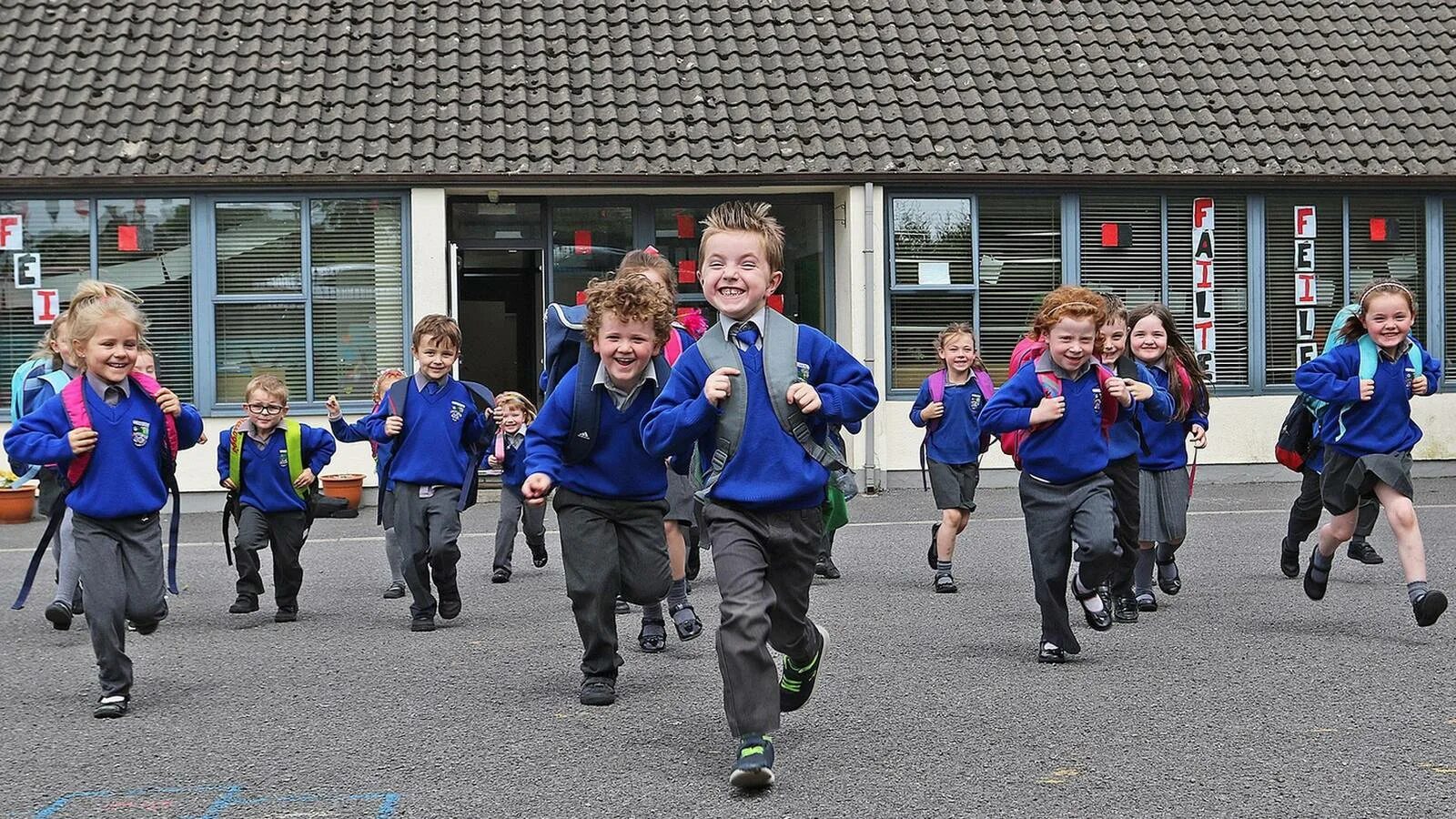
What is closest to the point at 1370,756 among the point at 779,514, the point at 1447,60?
the point at 779,514

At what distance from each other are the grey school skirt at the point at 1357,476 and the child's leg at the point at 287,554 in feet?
17.4

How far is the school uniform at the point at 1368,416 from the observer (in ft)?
27.5

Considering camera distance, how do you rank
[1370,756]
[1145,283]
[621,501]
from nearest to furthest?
[1370,756], [621,501], [1145,283]

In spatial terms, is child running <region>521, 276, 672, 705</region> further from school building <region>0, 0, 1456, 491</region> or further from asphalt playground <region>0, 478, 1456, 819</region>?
school building <region>0, 0, 1456, 491</region>

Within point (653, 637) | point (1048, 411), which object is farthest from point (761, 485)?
point (653, 637)

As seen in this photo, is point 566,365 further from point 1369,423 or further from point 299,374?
point 299,374

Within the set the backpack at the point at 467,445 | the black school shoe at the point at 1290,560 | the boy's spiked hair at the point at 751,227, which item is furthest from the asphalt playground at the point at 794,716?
the boy's spiked hair at the point at 751,227

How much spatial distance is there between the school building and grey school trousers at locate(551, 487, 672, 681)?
32.6 feet

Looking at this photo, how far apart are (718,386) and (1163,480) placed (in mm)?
4189

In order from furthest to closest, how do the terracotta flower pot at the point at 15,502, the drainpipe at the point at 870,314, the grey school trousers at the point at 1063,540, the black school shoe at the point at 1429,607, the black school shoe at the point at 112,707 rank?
the drainpipe at the point at 870,314 < the terracotta flower pot at the point at 15,502 < the black school shoe at the point at 1429,607 < the grey school trousers at the point at 1063,540 < the black school shoe at the point at 112,707

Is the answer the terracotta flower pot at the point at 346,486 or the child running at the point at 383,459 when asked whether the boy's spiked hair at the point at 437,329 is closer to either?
the child running at the point at 383,459

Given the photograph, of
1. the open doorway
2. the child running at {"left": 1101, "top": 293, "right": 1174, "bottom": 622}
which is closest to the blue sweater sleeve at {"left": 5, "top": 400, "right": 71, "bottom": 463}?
the child running at {"left": 1101, "top": 293, "right": 1174, "bottom": 622}

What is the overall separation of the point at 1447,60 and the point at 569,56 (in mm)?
9635

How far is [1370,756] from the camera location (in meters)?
5.63
